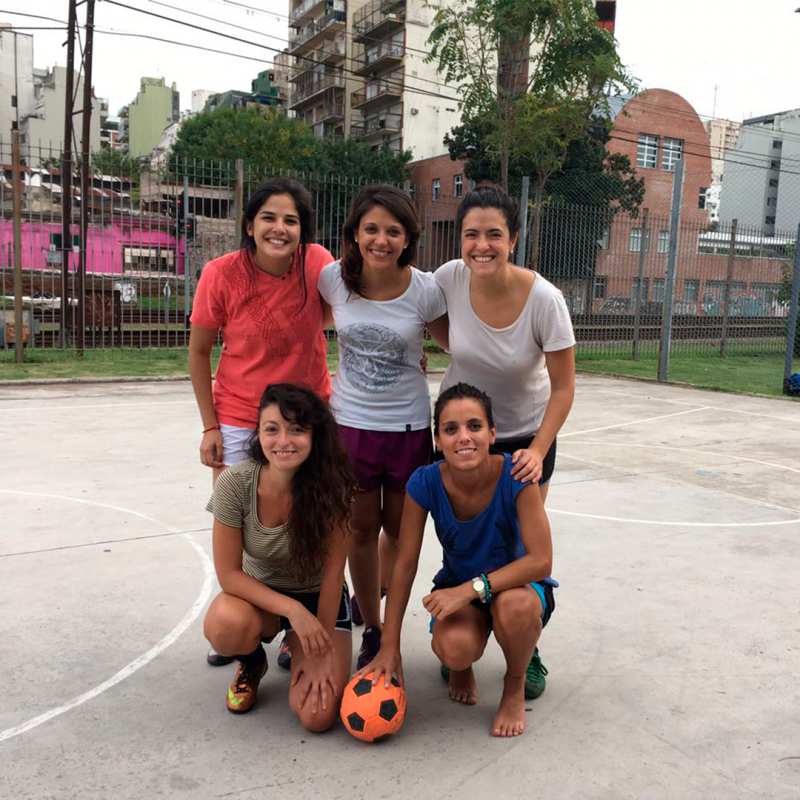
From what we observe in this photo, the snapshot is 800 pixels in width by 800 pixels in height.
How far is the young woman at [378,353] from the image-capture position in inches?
109

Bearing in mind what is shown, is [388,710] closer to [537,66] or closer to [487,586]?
[487,586]

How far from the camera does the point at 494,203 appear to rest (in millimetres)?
2680

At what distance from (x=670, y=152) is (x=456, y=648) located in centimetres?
3187

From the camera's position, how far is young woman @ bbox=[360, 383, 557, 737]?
98.5 inches

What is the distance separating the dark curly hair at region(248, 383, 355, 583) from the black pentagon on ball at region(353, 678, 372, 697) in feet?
1.26

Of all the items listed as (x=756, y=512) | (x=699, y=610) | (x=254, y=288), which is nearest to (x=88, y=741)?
(x=254, y=288)

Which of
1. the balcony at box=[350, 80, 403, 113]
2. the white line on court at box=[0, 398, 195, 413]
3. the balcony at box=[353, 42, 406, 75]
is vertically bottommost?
the white line on court at box=[0, 398, 195, 413]

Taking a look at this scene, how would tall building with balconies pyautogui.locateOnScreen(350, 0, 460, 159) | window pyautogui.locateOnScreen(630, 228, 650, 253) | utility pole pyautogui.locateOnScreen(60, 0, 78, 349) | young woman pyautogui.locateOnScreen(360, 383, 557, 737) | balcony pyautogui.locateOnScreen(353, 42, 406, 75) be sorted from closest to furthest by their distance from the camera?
young woman pyautogui.locateOnScreen(360, 383, 557, 737) → utility pole pyautogui.locateOnScreen(60, 0, 78, 349) → window pyautogui.locateOnScreen(630, 228, 650, 253) → tall building with balconies pyautogui.locateOnScreen(350, 0, 460, 159) → balcony pyautogui.locateOnScreen(353, 42, 406, 75)

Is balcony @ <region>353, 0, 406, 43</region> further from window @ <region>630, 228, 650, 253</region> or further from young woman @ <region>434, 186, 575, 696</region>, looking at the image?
young woman @ <region>434, 186, 575, 696</region>

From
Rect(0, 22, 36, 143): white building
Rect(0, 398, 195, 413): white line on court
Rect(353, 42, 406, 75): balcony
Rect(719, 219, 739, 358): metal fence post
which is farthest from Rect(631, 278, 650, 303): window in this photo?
Rect(0, 22, 36, 143): white building

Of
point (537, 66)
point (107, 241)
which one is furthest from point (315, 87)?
point (107, 241)

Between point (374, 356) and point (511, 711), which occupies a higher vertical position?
point (374, 356)

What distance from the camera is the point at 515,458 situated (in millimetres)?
2568

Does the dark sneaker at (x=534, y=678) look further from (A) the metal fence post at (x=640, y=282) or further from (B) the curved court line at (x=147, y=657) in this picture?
(A) the metal fence post at (x=640, y=282)
